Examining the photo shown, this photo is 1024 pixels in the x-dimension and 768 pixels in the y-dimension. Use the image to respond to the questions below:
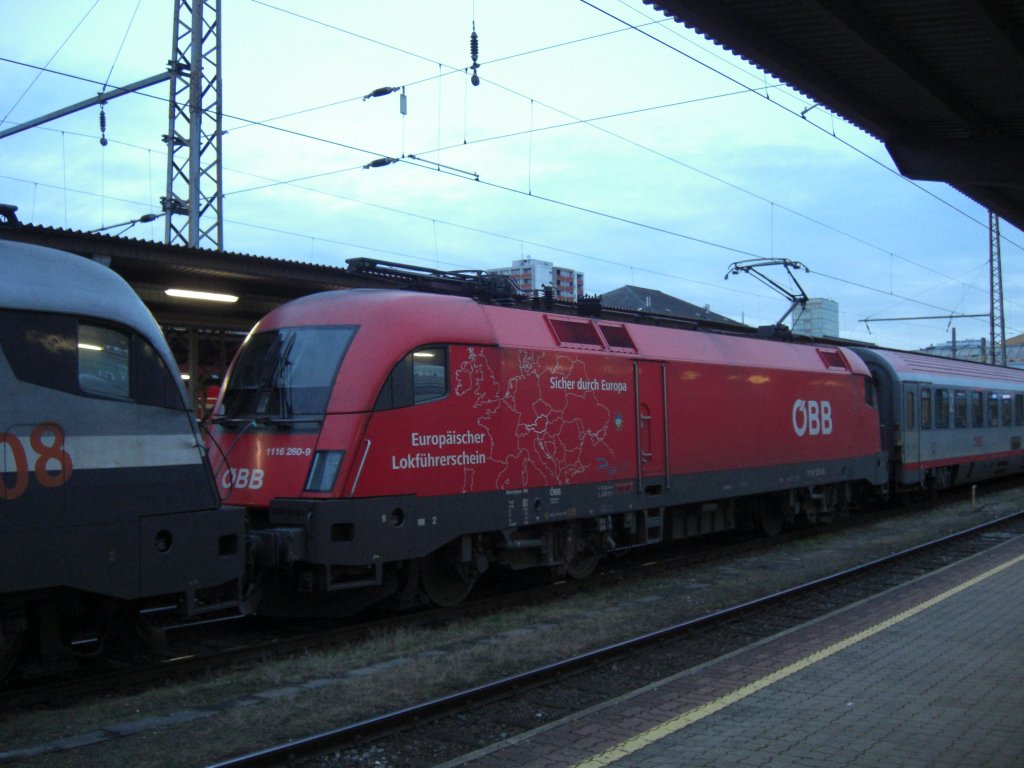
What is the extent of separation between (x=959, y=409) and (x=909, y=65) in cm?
1926

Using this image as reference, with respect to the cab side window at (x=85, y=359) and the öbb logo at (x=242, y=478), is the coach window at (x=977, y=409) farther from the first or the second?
the cab side window at (x=85, y=359)

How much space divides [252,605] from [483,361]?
3.48m

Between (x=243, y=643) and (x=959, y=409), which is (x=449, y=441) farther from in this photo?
(x=959, y=409)

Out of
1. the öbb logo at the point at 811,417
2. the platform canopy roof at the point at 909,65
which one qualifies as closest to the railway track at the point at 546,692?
the öbb logo at the point at 811,417

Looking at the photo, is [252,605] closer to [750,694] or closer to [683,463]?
[750,694]

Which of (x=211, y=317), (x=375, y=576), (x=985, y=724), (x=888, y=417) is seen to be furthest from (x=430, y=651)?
(x=888, y=417)

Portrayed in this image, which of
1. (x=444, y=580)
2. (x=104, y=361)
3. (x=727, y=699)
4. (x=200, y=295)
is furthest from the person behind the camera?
(x=200, y=295)

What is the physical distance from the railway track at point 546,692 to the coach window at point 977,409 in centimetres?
1442

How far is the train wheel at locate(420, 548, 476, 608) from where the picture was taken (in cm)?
1032

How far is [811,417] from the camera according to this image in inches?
658

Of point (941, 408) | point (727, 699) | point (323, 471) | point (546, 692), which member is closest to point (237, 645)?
point (323, 471)

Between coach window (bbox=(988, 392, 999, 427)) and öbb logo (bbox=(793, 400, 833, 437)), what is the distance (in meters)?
10.8

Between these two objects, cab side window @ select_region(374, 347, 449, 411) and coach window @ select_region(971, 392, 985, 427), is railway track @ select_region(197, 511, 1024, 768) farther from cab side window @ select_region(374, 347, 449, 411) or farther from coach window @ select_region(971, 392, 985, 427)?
coach window @ select_region(971, 392, 985, 427)

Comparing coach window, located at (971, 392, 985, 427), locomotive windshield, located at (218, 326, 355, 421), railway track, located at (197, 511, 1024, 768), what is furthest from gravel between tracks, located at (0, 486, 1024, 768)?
coach window, located at (971, 392, 985, 427)
